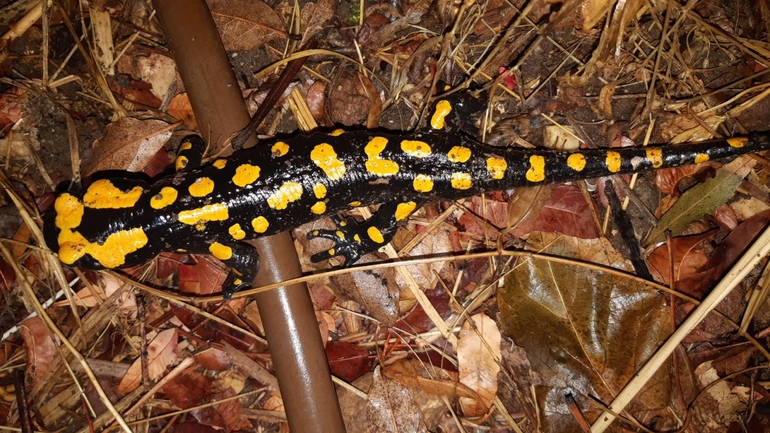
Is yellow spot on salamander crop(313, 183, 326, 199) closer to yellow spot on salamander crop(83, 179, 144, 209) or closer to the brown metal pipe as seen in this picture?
the brown metal pipe

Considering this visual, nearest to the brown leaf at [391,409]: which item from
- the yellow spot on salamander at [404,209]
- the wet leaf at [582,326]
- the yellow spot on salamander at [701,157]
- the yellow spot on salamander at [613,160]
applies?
the wet leaf at [582,326]

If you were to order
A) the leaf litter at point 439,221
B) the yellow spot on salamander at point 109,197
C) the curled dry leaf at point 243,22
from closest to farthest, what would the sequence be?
the yellow spot on salamander at point 109,197 → the leaf litter at point 439,221 → the curled dry leaf at point 243,22

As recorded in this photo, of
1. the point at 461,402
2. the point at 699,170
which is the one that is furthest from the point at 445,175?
the point at 699,170

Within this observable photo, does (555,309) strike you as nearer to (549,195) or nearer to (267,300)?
(549,195)

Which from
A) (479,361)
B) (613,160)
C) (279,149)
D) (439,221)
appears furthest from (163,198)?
(613,160)

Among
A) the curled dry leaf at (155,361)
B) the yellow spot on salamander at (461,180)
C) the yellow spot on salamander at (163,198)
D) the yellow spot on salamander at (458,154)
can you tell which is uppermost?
the yellow spot on salamander at (163,198)

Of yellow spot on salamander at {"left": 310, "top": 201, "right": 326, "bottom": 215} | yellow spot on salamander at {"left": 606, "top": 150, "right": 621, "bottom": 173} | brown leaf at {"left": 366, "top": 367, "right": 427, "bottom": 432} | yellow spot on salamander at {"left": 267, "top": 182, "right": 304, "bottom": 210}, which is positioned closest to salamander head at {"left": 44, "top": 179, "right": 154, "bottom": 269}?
yellow spot on salamander at {"left": 267, "top": 182, "right": 304, "bottom": 210}

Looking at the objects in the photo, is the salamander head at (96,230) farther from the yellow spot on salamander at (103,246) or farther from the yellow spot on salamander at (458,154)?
the yellow spot on salamander at (458,154)
